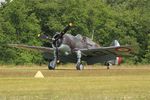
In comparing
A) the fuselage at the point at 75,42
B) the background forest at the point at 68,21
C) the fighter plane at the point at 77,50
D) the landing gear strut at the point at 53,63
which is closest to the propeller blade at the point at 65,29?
the fighter plane at the point at 77,50

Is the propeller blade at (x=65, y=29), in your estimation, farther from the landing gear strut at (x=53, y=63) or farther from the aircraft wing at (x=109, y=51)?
the aircraft wing at (x=109, y=51)

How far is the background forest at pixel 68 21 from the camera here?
82.2m

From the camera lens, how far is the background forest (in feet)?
270

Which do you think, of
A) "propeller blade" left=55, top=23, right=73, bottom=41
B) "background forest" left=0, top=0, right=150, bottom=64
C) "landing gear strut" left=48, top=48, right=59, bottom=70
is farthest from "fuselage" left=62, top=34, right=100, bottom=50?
"background forest" left=0, top=0, right=150, bottom=64

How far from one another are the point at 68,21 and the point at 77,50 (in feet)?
115

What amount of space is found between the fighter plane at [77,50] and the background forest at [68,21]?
23.6m

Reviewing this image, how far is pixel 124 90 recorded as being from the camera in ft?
74.6

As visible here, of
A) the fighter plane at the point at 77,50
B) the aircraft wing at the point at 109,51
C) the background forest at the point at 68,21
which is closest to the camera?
the fighter plane at the point at 77,50

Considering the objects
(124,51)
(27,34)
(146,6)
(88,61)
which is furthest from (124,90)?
(146,6)

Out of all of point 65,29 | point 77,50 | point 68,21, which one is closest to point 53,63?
point 65,29

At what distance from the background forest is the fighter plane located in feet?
77.3

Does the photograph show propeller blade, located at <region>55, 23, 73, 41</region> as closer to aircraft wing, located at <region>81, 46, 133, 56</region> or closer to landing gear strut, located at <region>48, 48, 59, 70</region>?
landing gear strut, located at <region>48, 48, 59, 70</region>

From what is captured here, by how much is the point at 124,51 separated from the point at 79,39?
4193mm

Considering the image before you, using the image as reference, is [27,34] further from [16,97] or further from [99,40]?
[16,97]
